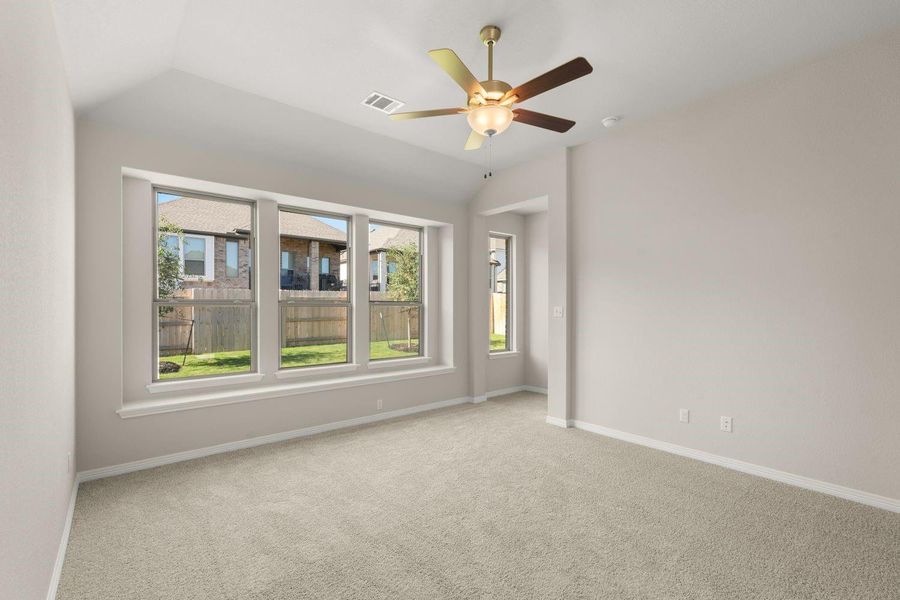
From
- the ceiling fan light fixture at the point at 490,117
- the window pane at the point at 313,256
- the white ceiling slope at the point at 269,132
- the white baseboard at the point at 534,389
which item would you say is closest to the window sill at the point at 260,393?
the window pane at the point at 313,256

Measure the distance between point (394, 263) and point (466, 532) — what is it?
3.78 m

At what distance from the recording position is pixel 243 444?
4.02 meters

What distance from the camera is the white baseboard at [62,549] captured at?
2.00m

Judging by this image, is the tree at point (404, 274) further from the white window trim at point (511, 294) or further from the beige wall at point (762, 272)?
the beige wall at point (762, 272)

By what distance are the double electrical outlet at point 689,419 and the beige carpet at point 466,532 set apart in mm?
347

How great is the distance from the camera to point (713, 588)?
6.87 ft

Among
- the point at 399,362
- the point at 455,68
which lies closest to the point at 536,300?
the point at 399,362

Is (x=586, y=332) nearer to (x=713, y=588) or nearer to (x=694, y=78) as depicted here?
(x=694, y=78)

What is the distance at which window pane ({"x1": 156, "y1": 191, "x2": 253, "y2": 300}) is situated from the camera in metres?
3.97

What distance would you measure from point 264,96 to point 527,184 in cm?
300

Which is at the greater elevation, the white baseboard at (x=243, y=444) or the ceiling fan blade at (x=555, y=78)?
the ceiling fan blade at (x=555, y=78)

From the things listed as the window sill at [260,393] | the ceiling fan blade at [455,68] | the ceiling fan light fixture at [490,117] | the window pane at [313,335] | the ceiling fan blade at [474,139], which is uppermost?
the ceiling fan blade at [455,68]

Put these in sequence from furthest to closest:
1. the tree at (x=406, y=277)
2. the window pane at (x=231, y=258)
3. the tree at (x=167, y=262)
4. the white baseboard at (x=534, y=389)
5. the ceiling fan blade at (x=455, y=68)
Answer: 1. the white baseboard at (x=534, y=389)
2. the tree at (x=406, y=277)
3. the window pane at (x=231, y=258)
4. the tree at (x=167, y=262)
5. the ceiling fan blade at (x=455, y=68)

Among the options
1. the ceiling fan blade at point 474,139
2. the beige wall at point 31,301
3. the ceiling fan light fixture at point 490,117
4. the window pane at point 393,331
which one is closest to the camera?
the beige wall at point 31,301
